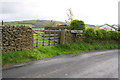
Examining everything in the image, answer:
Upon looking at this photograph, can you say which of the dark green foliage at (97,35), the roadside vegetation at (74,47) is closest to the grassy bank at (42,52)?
the roadside vegetation at (74,47)

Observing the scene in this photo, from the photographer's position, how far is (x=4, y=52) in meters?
8.09

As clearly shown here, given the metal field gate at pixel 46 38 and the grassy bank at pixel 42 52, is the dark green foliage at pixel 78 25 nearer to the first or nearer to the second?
the grassy bank at pixel 42 52

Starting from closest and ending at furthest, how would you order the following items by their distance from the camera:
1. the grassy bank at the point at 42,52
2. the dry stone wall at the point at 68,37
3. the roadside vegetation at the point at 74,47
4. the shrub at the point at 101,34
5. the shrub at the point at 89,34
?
the grassy bank at the point at 42,52 < the roadside vegetation at the point at 74,47 < the dry stone wall at the point at 68,37 < the shrub at the point at 89,34 < the shrub at the point at 101,34

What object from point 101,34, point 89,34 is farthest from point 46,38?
point 101,34

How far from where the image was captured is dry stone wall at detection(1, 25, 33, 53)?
26.9 ft

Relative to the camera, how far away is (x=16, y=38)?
29.0 ft

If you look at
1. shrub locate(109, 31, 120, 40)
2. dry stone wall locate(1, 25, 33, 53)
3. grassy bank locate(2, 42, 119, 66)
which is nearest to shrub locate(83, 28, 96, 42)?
grassy bank locate(2, 42, 119, 66)

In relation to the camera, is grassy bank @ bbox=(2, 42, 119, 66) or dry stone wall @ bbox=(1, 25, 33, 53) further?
dry stone wall @ bbox=(1, 25, 33, 53)

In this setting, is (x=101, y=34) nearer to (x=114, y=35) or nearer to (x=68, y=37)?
(x=114, y=35)

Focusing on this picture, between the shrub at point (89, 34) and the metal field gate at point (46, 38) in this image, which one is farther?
the shrub at point (89, 34)

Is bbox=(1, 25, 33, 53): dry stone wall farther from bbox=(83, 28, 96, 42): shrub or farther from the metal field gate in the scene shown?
bbox=(83, 28, 96, 42): shrub

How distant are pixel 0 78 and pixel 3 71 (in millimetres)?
845

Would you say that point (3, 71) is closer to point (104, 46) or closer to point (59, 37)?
point (59, 37)

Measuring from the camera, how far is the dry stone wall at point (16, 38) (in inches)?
323
